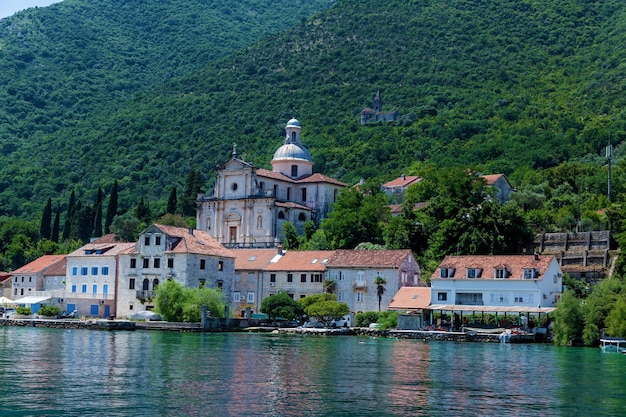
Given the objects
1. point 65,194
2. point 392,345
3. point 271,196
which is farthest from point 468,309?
point 65,194

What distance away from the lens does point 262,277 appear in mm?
94312

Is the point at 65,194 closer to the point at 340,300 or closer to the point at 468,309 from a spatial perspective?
the point at 340,300

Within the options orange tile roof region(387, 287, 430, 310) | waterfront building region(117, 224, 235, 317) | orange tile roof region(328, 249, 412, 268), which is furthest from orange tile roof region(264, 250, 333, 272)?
orange tile roof region(387, 287, 430, 310)

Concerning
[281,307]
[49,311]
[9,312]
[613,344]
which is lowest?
[613,344]

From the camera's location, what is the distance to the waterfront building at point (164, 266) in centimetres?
8788

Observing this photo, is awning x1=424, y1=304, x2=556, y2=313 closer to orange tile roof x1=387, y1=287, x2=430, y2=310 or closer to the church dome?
orange tile roof x1=387, y1=287, x2=430, y2=310

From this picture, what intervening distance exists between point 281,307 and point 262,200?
29549mm

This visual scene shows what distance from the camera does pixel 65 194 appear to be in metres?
167

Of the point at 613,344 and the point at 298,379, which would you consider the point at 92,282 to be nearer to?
the point at 613,344

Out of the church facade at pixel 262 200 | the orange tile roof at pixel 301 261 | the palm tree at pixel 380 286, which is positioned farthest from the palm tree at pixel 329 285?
the church facade at pixel 262 200

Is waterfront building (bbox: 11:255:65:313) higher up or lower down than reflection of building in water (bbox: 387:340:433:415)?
higher up

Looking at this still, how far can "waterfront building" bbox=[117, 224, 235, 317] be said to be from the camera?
3460 inches

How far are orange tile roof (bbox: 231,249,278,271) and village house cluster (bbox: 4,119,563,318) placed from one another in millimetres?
116

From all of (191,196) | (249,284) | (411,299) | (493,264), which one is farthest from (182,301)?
(191,196)
